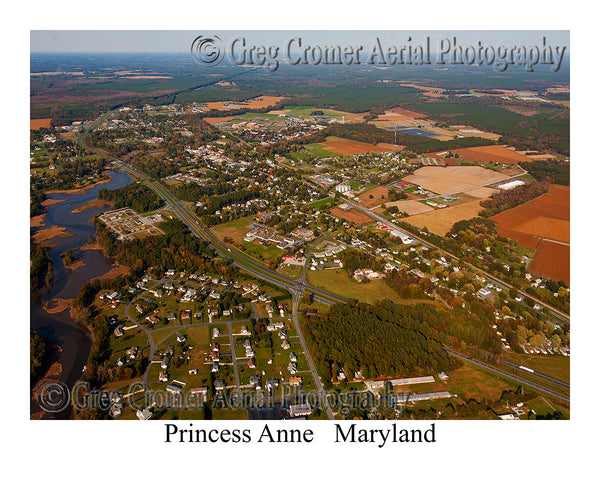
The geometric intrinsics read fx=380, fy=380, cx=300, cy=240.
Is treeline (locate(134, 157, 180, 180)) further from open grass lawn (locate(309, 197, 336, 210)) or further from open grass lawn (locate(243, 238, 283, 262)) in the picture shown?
open grass lawn (locate(243, 238, 283, 262))

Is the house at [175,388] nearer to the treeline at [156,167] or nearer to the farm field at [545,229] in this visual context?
the farm field at [545,229]

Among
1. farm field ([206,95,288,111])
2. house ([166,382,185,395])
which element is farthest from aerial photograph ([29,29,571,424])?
farm field ([206,95,288,111])

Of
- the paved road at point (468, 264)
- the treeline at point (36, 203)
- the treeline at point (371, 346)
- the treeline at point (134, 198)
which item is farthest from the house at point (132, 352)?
the treeline at point (36, 203)

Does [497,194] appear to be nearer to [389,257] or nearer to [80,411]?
[389,257]

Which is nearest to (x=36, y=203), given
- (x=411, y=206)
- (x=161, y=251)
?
(x=161, y=251)

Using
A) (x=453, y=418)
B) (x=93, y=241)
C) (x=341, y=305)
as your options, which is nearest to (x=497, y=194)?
(x=341, y=305)

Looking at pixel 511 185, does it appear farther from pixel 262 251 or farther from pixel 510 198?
pixel 262 251
